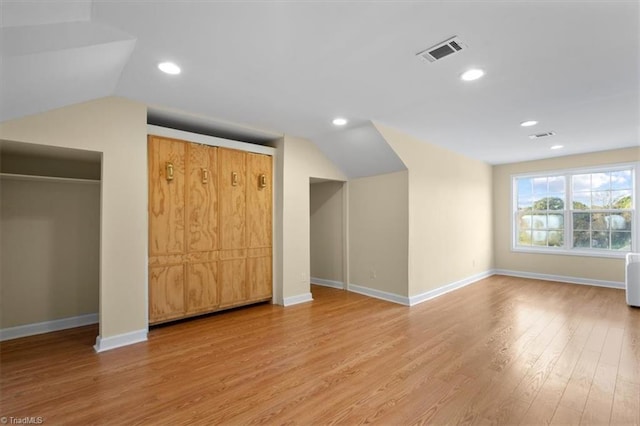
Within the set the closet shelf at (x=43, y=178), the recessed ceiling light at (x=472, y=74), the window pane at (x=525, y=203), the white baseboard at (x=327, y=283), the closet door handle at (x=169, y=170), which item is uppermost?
the recessed ceiling light at (x=472, y=74)

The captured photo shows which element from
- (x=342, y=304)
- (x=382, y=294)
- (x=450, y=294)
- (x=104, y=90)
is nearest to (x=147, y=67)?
(x=104, y=90)

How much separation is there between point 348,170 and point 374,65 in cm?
279

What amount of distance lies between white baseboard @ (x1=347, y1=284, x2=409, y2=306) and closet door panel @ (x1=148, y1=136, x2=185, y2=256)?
2984 millimetres

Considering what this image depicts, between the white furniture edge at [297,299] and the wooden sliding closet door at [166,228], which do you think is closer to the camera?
the wooden sliding closet door at [166,228]

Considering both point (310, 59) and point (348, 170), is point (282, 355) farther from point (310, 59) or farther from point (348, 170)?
point (348, 170)

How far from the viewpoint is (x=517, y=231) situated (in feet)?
21.3

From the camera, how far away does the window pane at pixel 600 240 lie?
18.0 ft

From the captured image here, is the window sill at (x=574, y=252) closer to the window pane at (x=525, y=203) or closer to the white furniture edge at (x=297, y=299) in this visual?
the window pane at (x=525, y=203)

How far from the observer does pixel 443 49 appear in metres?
2.11

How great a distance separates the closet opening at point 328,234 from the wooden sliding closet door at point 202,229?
6.72 ft

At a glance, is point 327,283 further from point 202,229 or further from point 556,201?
point 556,201

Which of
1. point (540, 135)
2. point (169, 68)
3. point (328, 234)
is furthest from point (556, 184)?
point (169, 68)

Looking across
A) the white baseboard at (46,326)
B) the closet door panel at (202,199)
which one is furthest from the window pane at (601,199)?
the white baseboard at (46,326)

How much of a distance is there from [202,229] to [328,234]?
8.57 ft
